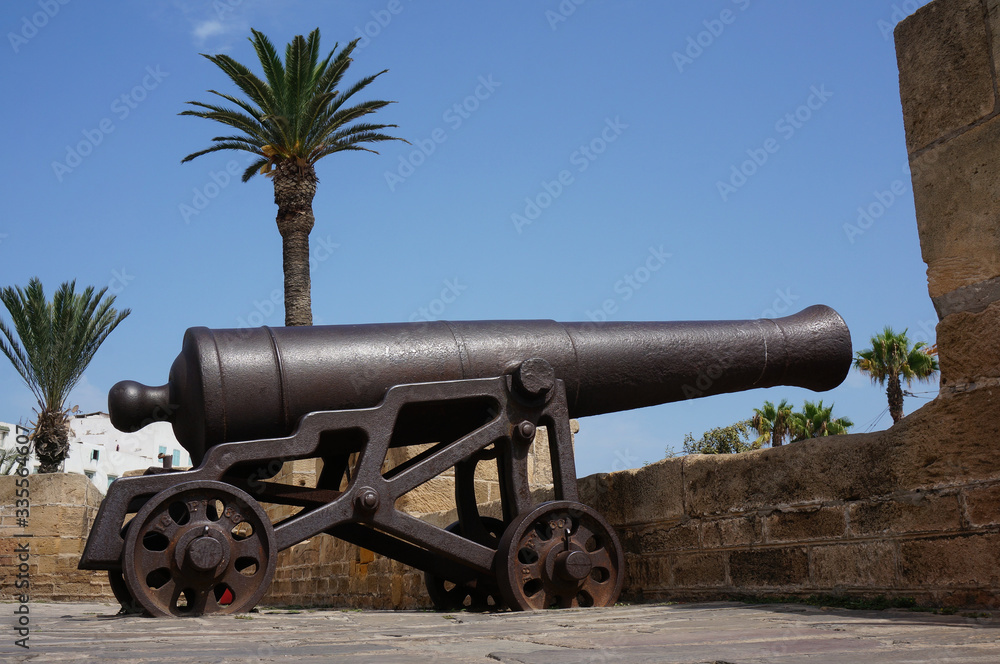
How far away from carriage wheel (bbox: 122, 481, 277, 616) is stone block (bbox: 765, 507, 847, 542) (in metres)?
2.03

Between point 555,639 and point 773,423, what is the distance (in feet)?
86.2

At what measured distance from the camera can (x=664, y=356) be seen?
15.9 ft

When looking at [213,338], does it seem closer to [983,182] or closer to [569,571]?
[569,571]

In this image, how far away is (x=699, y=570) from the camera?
14.2 ft

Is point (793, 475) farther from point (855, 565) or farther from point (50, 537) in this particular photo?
point (50, 537)

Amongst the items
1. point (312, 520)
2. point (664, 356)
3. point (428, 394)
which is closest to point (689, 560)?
point (664, 356)

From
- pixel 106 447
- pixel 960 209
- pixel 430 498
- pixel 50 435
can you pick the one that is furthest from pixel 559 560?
pixel 106 447

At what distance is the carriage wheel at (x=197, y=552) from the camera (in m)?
3.82

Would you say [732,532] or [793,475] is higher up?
[793,475]

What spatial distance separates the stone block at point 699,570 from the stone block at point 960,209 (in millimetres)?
1480

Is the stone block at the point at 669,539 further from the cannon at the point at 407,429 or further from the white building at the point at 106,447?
the white building at the point at 106,447

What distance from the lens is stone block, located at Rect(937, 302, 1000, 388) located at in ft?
10.7

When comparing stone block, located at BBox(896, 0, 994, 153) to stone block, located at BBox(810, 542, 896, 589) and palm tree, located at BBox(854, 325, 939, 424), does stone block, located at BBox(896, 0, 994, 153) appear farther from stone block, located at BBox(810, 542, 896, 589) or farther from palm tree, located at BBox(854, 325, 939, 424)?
palm tree, located at BBox(854, 325, 939, 424)

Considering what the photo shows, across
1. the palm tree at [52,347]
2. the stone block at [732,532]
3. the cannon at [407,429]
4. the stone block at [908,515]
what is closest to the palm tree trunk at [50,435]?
the palm tree at [52,347]
